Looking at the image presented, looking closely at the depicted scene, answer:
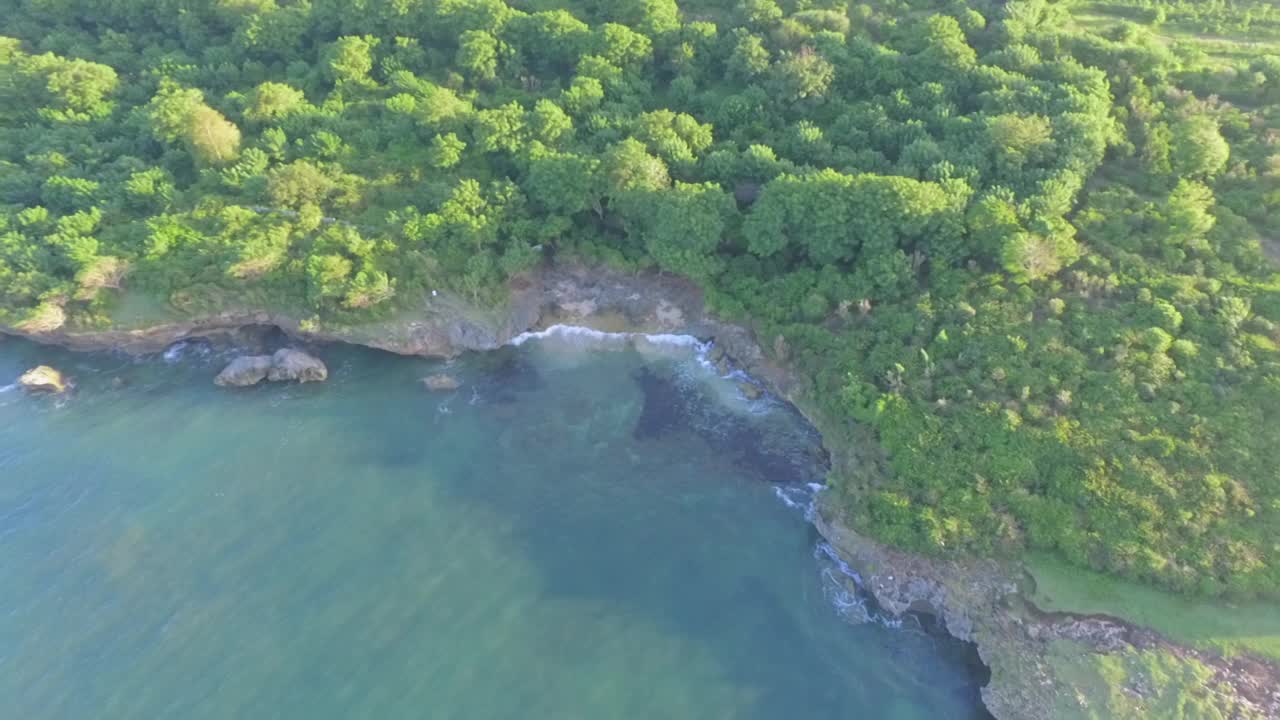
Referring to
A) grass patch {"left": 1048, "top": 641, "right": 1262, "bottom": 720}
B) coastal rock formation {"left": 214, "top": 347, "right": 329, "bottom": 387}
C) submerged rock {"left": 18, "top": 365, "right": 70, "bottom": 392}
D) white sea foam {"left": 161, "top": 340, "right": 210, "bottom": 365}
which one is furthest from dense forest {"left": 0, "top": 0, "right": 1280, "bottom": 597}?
submerged rock {"left": 18, "top": 365, "right": 70, "bottom": 392}

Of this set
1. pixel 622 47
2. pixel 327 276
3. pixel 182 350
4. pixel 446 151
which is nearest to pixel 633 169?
pixel 622 47

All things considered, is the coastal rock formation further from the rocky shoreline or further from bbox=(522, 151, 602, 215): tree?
bbox=(522, 151, 602, 215): tree

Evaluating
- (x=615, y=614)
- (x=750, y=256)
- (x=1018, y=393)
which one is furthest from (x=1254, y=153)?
(x=615, y=614)

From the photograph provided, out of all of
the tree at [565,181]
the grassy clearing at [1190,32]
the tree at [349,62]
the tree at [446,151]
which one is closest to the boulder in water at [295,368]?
the tree at [446,151]

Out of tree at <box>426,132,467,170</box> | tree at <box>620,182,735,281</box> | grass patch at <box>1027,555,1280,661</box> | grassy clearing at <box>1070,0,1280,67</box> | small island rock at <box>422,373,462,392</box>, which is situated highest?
grassy clearing at <box>1070,0,1280,67</box>

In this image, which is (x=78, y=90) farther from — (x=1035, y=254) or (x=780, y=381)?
(x=1035, y=254)
